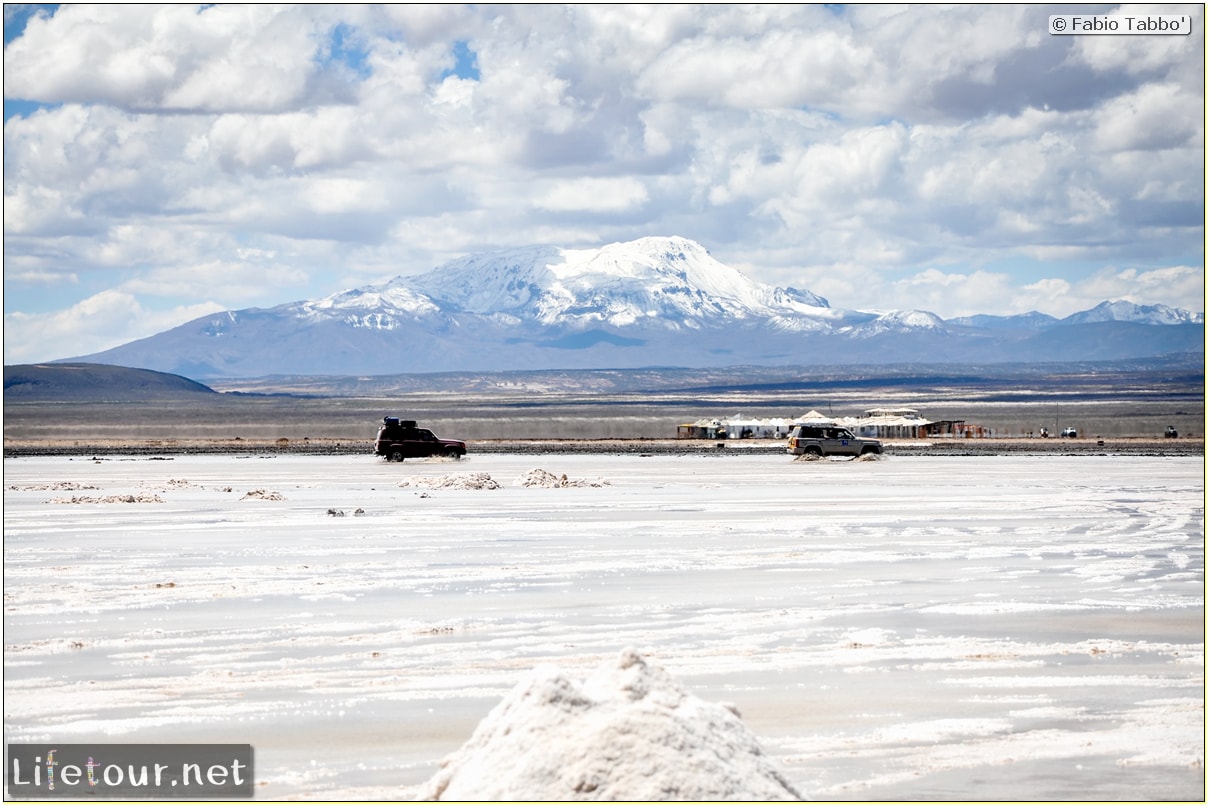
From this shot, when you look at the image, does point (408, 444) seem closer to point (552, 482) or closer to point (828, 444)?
point (828, 444)

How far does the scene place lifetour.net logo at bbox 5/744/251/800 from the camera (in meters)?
11.2

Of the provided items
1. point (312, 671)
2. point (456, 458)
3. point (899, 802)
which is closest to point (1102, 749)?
point (899, 802)

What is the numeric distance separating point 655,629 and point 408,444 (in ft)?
156

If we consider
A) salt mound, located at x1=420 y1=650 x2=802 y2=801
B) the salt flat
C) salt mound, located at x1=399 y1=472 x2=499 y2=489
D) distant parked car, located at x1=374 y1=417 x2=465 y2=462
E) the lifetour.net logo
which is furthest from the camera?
distant parked car, located at x1=374 y1=417 x2=465 y2=462

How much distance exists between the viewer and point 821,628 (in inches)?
711

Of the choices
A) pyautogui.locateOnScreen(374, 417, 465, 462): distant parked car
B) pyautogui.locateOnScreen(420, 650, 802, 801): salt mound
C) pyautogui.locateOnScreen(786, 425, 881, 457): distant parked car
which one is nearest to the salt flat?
pyautogui.locateOnScreen(420, 650, 802, 801): salt mound

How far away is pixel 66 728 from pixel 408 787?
3.62m

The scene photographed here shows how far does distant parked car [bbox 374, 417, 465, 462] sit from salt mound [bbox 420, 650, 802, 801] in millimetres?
53698

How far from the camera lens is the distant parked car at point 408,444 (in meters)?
64.1

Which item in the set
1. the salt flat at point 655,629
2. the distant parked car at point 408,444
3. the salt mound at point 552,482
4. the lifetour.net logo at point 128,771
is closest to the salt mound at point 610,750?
the salt flat at point 655,629

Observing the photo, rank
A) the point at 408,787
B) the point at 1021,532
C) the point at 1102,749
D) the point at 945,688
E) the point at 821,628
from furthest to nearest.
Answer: the point at 1021,532, the point at 821,628, the point at 945,688, the point at 1102,749, the point at 408,787

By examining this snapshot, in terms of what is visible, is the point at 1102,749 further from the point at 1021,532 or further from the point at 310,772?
the point at 1021,532

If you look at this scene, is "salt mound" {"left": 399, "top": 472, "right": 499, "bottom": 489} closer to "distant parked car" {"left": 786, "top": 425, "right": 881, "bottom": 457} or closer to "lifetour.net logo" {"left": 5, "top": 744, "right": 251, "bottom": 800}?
"distant parked car" {"left": 786, "top": 425, "right": 881, "bottom": 457}

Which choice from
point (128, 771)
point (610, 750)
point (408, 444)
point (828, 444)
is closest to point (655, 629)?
point (128, 771)
